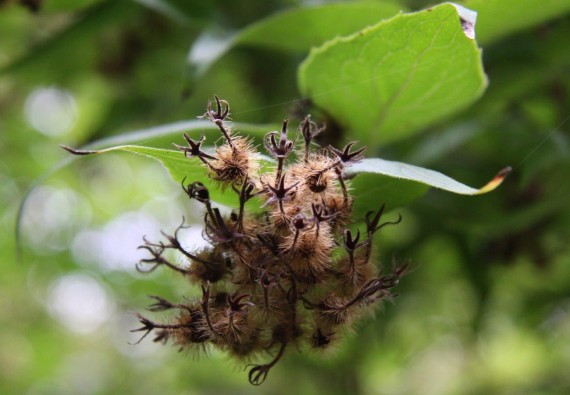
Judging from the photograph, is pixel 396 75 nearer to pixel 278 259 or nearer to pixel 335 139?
pixel 335 139

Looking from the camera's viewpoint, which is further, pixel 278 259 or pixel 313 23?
pixel 313 23

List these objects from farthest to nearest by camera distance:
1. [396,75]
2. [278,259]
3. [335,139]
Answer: [335,139] → [396,75] → [278,259]

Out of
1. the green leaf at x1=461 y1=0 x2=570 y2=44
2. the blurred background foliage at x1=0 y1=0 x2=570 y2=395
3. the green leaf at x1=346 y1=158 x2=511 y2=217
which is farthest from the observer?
the blurred background foliage at x1=0 y1=0 x2=570 y2=395

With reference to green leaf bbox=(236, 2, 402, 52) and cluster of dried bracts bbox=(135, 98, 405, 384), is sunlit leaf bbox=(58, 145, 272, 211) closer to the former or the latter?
cluster of dried bracts bbox=(135, 98, 405, 384)

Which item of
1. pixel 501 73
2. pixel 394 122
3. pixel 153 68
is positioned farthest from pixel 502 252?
pixel 153 68

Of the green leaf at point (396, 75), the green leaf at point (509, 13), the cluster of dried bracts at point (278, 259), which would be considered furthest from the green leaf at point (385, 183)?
the green leaf at point (509, 13)

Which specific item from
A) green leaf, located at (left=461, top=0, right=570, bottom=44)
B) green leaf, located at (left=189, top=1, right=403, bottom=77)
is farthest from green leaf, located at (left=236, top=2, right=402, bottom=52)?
green leaf, located at (left=461, top=0, right=570, bottom=44)

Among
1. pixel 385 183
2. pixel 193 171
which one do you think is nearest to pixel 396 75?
pixel 385 183
